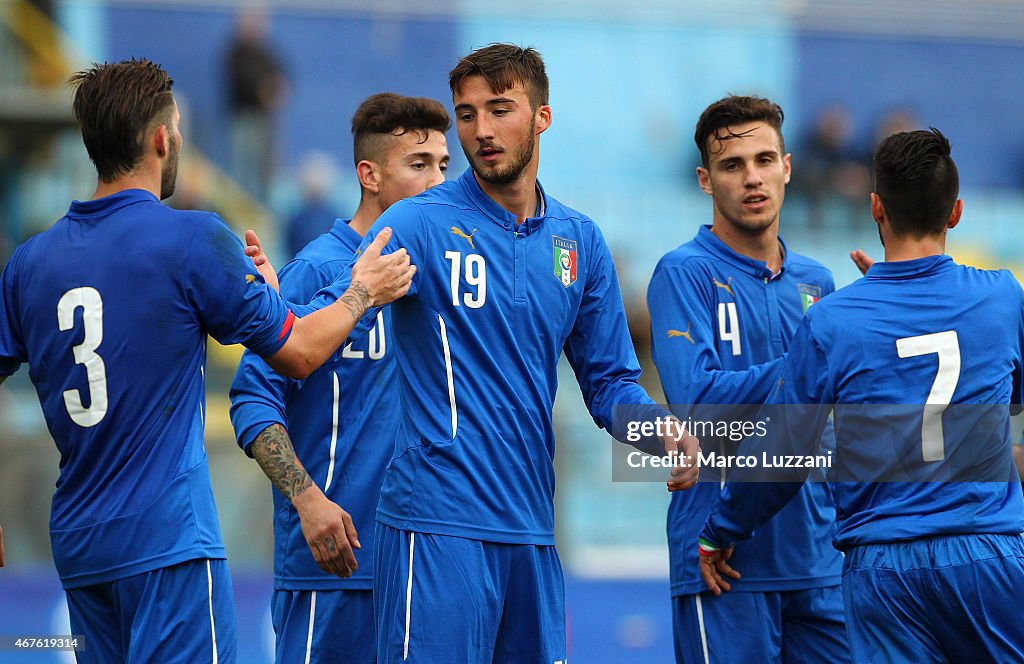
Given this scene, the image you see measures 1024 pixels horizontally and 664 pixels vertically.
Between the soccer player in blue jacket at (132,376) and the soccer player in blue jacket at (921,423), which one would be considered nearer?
the soccer player in blue jacket at (132,376)

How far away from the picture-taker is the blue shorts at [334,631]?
16.9 ft

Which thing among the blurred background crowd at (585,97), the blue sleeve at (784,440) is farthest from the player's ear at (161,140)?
the blurred background crowd at (585,97)

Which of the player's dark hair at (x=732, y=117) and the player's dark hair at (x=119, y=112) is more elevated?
the player's dark hair at (x=732, y=117)

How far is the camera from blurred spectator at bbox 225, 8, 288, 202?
15.4m

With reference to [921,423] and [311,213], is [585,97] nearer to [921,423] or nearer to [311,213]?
[311,213]

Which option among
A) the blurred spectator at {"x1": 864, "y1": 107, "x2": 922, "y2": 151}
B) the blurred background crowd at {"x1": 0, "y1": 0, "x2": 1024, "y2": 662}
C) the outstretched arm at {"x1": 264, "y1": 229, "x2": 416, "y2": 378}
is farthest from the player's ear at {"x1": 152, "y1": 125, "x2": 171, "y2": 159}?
the blurred spectator at {"x1": 864, "y1": 107, "x2": 922, "y2": 151}

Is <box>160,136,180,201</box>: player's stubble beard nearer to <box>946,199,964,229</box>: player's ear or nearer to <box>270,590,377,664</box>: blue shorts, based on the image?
<box>270,590,377,664</box>: blue shorts

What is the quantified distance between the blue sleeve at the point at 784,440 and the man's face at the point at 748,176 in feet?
3.00

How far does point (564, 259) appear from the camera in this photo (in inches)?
182

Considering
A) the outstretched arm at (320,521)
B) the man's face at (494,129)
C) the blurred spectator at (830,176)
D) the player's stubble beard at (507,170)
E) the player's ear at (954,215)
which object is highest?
the blurred spectator at (830,176)

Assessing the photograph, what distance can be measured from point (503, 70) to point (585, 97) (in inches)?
529

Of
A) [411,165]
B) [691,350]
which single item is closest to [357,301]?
[691,350]

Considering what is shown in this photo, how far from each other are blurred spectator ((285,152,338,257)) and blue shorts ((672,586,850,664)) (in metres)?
9.06

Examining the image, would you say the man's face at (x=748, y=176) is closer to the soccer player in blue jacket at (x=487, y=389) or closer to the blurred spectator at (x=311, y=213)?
the soccer player in blue jacket at (x=487, y=389)
